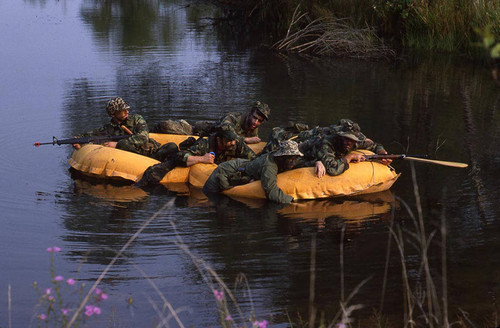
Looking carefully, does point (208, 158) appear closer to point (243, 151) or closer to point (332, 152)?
point (243, 151)

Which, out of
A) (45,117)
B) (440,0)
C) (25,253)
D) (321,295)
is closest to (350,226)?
(321,295)

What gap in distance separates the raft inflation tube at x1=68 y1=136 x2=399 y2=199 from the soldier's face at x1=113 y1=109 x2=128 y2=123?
55 cm

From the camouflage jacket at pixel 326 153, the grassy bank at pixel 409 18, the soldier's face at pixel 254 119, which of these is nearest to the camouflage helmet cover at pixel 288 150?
the camouflage jacket at pixel 326 153

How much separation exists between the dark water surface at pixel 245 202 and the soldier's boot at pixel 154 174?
0.18 metres

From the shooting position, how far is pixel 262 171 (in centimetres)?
953

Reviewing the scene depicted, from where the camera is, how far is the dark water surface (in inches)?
272

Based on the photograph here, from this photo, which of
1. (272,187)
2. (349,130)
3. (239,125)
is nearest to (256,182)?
(272,187)

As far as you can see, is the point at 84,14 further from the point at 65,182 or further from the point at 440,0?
the point at 65,182

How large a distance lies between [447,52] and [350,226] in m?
12.9

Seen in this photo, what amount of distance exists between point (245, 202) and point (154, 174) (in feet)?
4.56

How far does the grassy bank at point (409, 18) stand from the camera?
19250 mm

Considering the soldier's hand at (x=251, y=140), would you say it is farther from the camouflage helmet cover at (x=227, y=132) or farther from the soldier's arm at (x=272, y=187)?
the soldier's arm at (x=272, y=187)

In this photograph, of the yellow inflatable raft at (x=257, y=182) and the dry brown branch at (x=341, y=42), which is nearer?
the yellow inflatable raft at (x=257, y=182)

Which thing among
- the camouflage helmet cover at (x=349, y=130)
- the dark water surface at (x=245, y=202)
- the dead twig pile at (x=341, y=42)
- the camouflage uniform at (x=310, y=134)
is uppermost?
the dead twig pile at (x=341, y=42)
